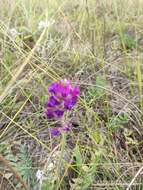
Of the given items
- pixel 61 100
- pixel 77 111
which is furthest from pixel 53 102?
pixel 77 111

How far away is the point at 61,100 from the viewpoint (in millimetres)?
948

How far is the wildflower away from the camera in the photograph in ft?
3.09

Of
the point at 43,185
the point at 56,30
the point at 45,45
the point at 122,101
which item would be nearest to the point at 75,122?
the point at 122,101

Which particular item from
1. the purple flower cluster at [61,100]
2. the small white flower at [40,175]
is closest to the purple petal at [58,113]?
the purple flower cluster at [61,100]

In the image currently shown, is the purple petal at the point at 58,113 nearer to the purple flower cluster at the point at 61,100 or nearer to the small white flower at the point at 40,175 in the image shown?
the purple flower cluster at the point at 61,100

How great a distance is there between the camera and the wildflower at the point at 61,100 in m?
0.94

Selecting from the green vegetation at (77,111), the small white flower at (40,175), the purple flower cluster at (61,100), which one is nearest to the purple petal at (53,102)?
the purple flower cluster at (61,100)

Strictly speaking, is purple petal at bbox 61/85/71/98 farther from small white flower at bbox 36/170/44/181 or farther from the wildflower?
small white flower at bbox 36/170/44/181

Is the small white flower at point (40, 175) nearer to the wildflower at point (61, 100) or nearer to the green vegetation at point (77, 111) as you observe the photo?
the green vegetation at point (77, 111)

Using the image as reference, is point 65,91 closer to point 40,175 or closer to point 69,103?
point 69,103

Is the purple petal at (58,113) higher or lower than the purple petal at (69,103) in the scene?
lower

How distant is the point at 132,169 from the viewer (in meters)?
1.19

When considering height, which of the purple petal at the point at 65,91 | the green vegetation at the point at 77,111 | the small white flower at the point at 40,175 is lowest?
the small white flower at the point at 40,175

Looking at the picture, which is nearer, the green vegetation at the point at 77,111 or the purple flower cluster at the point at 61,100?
the purple flower cluster at the point at 61,100
